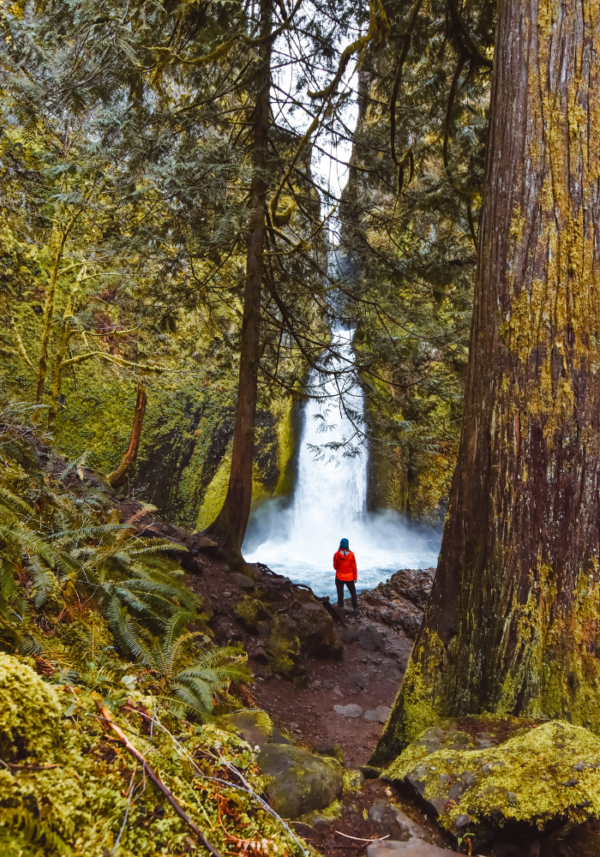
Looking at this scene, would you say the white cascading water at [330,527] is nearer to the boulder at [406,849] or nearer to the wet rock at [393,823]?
the wet rock at [393,823]

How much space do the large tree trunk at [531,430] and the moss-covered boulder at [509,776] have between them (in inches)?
11.6

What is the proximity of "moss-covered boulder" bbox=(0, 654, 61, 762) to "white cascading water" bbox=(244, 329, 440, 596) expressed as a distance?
1176 cm

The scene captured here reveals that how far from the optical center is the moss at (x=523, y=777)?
4.71 feet

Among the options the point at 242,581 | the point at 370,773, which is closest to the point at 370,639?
the point at 242,581

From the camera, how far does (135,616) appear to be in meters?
3.15

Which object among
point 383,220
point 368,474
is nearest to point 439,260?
point 383,220

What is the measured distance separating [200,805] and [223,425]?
1326 cm

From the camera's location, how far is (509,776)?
1580 mm

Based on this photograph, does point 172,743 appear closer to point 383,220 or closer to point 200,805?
point 200,805

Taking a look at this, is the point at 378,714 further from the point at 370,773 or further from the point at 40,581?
the point at 40,581

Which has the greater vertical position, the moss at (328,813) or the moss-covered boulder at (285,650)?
the moss at (328,813)

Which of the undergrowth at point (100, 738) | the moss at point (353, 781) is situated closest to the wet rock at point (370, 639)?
the undergrowth at point (100, 738)

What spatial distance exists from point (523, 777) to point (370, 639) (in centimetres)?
583

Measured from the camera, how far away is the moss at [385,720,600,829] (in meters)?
1.44
